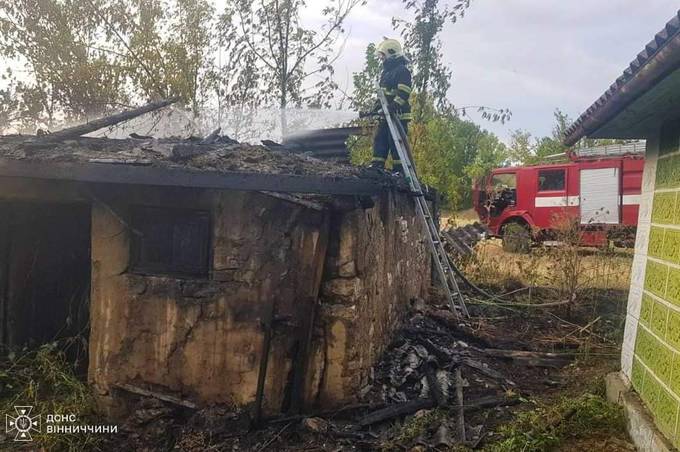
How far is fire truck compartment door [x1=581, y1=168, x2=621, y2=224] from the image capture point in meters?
14.5

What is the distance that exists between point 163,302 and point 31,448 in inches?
63.8

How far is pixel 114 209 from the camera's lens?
16.4ft

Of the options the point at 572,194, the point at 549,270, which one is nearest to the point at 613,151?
the point at 572,194

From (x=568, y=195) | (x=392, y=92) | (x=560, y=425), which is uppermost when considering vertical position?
(x=392, y=92)

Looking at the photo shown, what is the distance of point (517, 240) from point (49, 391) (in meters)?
13.0

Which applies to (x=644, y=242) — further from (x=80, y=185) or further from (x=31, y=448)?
(x=31, y=448)

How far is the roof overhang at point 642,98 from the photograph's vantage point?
253 centimetres

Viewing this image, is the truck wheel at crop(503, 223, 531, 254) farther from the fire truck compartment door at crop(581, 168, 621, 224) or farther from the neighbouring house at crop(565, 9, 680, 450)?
the neighbouring house at crop(565, 9, 680, 450)

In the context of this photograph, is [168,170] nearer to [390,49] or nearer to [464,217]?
[390,49]

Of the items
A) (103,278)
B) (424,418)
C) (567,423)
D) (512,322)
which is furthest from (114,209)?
(512,322)

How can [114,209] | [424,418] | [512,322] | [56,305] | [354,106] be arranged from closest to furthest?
[424,418] → [114,209] → [56,305] → [512,322] → [354,106]

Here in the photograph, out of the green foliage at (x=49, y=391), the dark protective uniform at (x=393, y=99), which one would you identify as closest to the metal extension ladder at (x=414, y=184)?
the dark protective uniform at (x=393, y=99)

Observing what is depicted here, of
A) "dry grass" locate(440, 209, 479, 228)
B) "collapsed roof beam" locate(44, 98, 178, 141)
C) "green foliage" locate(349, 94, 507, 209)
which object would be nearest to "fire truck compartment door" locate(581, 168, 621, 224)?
"green foliage" locate(349, 94, 507, 209)

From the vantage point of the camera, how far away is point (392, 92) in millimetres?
7566
